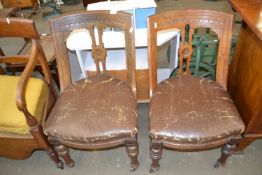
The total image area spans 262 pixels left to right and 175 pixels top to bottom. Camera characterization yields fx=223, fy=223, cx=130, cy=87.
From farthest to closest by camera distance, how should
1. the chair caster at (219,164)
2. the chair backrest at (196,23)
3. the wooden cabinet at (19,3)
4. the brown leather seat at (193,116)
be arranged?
the wooden cabinet at (19,3) < the chair caster at (219,164) < the chair backrest at (196,23) < the brown leather seat at (193,116)

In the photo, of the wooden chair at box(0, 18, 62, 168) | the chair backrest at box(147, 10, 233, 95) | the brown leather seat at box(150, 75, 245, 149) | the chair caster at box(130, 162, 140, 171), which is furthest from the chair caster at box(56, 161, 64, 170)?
the chair backrest at box(147, 10, 233, 95)

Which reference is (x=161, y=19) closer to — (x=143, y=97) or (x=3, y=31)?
(x=143, y=97)

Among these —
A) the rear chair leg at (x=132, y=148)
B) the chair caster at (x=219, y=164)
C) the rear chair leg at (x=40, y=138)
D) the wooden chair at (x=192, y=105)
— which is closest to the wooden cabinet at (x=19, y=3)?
the rear chair leg at (x=40, y=138)

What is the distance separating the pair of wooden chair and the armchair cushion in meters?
0.08

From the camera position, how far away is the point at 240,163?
54.4 inches

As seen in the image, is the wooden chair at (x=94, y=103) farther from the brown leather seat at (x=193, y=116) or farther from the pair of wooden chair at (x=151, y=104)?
the brown leather seat at (x=193, y=116)

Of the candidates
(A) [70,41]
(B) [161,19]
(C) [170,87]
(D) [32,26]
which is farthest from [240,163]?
(D) [32,26]

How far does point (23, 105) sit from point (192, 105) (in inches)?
31.5

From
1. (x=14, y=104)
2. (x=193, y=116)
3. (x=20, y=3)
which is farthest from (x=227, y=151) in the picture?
(x=20, y=3)

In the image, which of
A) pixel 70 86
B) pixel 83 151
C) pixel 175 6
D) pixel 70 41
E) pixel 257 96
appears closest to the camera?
pixel 257 96

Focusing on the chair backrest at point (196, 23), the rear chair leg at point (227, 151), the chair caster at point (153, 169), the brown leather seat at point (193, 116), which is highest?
the chair backrest at point (196, 23)

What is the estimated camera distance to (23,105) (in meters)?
0.99

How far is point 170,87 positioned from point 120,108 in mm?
314

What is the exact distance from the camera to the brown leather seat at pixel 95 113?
1062mm
